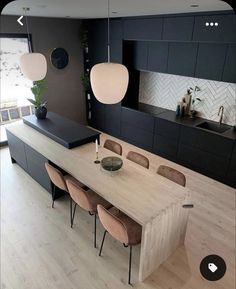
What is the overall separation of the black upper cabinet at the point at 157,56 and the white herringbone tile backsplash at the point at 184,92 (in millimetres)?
507

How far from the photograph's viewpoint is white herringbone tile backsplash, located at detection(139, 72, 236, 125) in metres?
4.22

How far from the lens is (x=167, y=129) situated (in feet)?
15.2

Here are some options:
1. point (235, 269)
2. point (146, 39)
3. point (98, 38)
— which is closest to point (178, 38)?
point (146, 39)

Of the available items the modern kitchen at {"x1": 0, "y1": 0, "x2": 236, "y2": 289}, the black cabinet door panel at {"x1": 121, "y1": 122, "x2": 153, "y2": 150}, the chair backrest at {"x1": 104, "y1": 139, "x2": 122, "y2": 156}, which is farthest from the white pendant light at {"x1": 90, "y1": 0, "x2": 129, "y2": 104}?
the black cabinet door panel at {"x1": 121, "y1": 122, "x2": 153, "y2": 150}

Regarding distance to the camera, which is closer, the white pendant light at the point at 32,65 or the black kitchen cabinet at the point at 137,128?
the white pendant light at the point at 32,65

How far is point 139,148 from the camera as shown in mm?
5324

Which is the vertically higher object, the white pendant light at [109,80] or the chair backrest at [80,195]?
the white pendant light at [109,80]

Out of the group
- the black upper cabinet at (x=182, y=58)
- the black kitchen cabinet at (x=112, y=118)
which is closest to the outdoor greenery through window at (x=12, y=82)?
the black kitchen cabinet at (x=112, y=118)

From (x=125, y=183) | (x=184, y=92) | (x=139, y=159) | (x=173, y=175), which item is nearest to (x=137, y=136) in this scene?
(x=184, y=92)

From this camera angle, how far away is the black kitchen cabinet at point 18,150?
4.12 m

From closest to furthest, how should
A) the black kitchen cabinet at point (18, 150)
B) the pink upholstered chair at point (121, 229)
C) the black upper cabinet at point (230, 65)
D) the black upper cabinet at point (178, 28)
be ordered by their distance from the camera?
the pink upholstered chair at point (121, 229), the black upper cabinet at point (230, 65), the black upper cabinet at point (178, 28), the black kitchen cabinet at point (18, 150)

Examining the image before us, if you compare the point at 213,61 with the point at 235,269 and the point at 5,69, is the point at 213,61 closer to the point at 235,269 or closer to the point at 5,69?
the point at 235,269

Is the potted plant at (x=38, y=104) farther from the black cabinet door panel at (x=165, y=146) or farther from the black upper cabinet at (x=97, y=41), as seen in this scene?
the black cabinet door panel at (x=165, y=146)

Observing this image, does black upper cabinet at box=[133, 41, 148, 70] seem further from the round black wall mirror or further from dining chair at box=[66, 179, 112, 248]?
dining chair at box=[66, 179, 112, 248]
